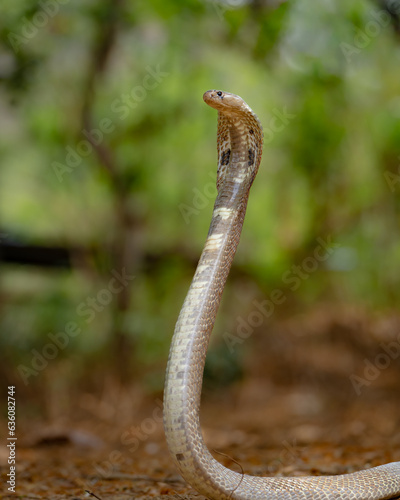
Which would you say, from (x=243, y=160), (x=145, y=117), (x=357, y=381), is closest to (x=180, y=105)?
(x=145, y=117)

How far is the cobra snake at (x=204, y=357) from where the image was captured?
261 cm

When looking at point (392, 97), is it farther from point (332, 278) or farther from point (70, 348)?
point (70, 348)

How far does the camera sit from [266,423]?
7461 mm

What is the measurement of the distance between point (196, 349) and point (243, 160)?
1035 millimetres

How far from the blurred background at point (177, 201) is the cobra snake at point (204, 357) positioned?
444 centimetres

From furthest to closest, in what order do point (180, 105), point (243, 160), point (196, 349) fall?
1. point (180, 105)
2. point (243, 160)
3. point (196, 349)

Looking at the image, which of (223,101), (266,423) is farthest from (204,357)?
(266,423)

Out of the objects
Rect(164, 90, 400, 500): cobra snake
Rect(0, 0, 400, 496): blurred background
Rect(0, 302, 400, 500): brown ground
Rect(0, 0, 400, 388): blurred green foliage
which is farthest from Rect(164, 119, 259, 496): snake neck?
Rect(0, 0, 400, 496): blurred background

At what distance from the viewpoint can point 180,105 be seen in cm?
890

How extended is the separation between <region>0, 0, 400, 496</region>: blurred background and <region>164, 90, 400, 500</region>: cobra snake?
14.6ft

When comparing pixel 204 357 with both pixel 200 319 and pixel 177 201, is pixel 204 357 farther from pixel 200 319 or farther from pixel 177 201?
pixel 177 201

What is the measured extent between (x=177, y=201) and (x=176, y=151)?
840mm

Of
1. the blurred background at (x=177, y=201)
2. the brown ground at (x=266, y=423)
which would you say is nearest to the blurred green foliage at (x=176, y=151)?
the blurred background at (x=177, y=201)

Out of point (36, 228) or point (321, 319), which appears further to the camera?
point (36, 228)
